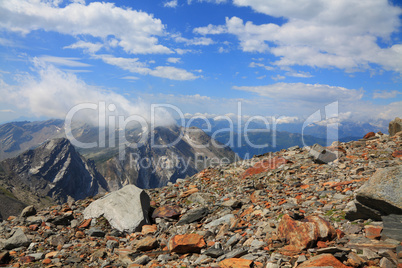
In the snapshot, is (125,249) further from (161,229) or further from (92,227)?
(92,227)

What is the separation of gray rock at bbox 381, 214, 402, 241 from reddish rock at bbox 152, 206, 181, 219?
12.2 m

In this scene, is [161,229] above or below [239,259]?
below

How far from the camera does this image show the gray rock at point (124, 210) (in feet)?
52.0

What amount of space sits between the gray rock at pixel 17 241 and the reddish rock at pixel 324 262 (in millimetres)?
15191

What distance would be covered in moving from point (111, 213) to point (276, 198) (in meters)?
11.3

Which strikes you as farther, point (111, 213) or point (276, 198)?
point (111, 213)

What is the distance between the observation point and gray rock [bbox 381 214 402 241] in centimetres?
794

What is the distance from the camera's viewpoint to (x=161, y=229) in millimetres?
15234

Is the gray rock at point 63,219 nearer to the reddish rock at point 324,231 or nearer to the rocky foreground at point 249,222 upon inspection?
the rocky foreground at point 249,222

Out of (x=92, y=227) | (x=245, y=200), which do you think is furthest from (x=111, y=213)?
(x=245, y=200)

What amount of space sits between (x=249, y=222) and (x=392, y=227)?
235 inches

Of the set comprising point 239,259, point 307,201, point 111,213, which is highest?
point 307,201

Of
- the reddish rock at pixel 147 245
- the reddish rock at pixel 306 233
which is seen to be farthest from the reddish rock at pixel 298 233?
the reddish rock at pixel 147 245

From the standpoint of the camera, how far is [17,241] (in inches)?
545
